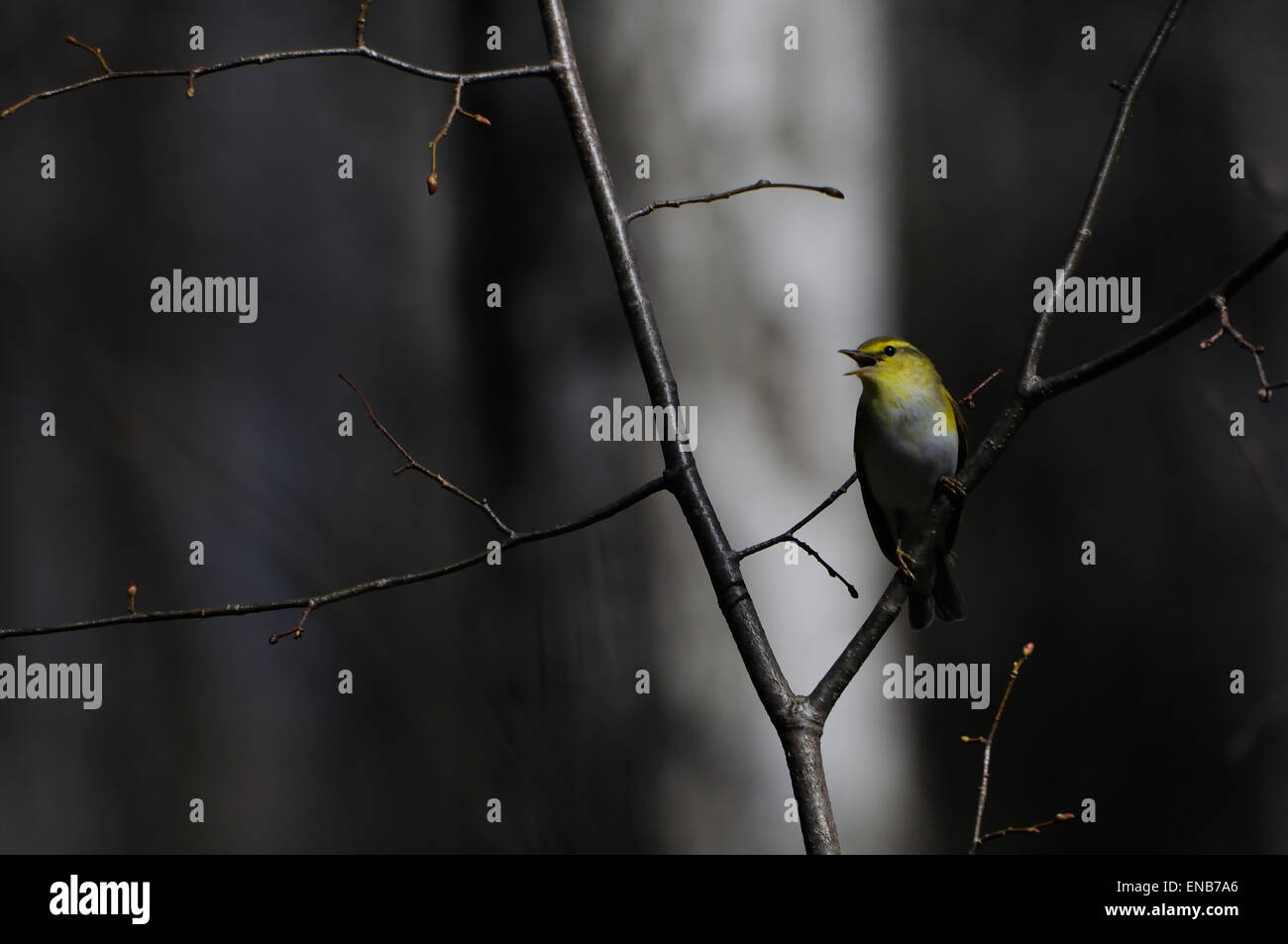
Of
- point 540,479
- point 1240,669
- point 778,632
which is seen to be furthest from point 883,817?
point 540,479

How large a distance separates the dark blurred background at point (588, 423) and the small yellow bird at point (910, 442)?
800 millimetres

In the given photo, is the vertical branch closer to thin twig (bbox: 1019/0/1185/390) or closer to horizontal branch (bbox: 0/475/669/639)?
horizontal branch (bbox: 0/475/669/639)

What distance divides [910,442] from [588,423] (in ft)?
3.53

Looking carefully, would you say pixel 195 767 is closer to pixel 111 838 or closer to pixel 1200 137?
pixel 111 838

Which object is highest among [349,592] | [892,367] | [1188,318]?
[892,367]

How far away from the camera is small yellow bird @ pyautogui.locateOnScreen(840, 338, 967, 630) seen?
1.54 meters

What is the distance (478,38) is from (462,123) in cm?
23

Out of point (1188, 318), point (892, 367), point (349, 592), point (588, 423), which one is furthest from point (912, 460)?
point (588, 423)

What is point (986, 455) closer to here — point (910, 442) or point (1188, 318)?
point (1188, 318)

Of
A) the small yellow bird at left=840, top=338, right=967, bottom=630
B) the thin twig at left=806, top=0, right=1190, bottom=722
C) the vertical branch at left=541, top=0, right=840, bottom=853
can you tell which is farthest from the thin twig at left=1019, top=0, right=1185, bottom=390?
the small yellow bird at left=840, top=338, right=967, bottom=630

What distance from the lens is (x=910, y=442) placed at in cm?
154

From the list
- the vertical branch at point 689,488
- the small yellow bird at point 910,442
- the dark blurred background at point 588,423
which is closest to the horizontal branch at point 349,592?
the vertical branch at point 689,488

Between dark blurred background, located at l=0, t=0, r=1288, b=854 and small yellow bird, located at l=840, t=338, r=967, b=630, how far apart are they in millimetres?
800

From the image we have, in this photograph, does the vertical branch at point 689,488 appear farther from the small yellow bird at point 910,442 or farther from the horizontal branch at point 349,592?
the small yellow bird at point 910,442
